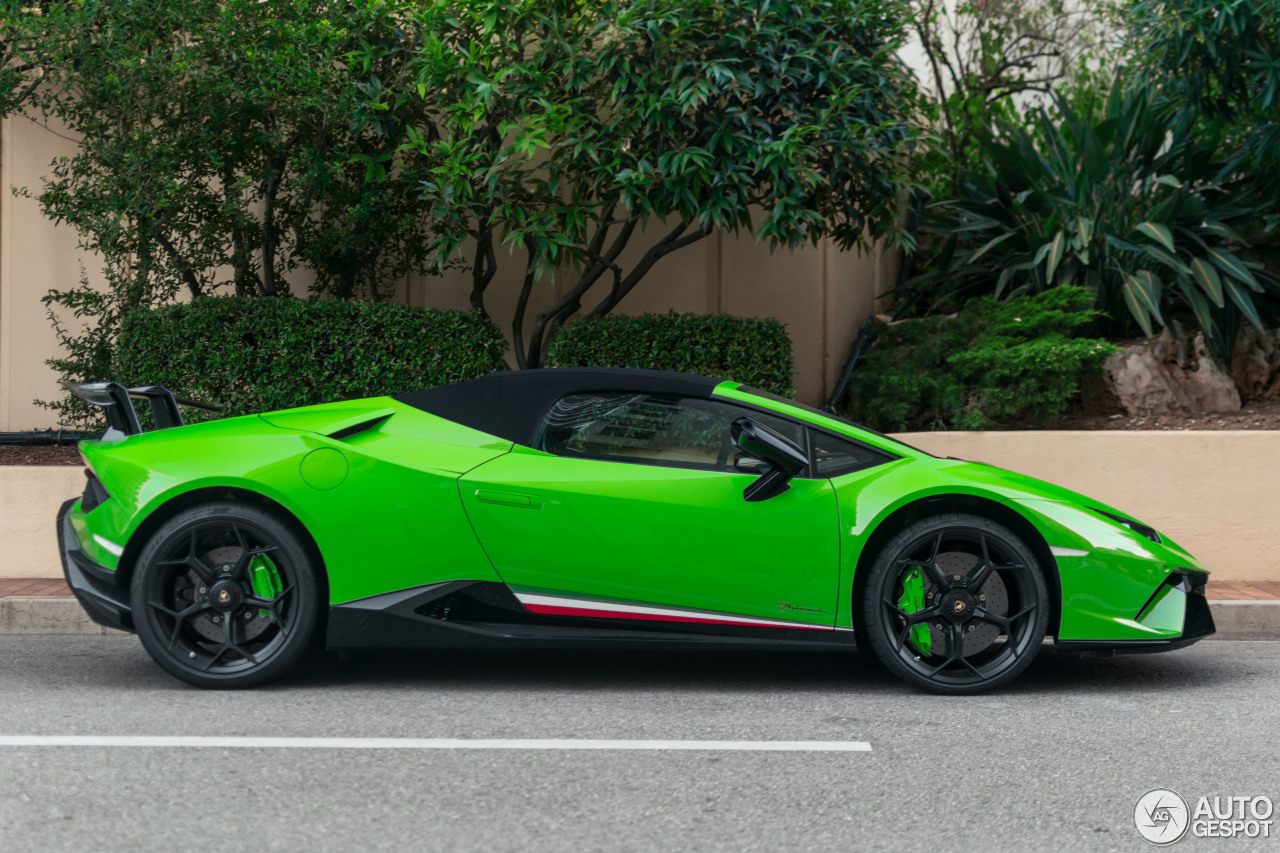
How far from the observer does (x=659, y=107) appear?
6543mm

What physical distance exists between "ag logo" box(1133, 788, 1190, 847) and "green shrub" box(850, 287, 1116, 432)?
175 inches

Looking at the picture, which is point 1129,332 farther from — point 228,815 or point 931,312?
point 228,815

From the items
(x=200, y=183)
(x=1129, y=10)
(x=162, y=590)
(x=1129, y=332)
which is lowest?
(x=162, y=590)

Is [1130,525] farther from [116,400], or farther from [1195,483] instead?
[116,400]

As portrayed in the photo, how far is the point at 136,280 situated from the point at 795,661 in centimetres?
526

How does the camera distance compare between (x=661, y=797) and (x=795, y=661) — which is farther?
(x=795, y=661)

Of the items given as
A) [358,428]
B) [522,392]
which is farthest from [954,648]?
[358,428]

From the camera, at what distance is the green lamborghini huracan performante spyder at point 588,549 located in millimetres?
4258

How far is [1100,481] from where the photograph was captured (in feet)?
23.3

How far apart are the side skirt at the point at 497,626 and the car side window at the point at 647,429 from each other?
2.06 ft

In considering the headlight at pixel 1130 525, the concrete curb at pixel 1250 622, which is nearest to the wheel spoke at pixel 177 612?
the headlight at pixel 1130 525

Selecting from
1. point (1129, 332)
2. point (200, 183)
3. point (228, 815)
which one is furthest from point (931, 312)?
point (228, 815)

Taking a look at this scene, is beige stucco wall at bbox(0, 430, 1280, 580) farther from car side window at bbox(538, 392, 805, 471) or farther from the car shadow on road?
car side window at bbox(538, 392, 805, 471)

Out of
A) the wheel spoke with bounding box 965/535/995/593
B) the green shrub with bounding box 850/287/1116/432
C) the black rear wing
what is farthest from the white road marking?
the green shrub with bounding box 850/287/1116/432
